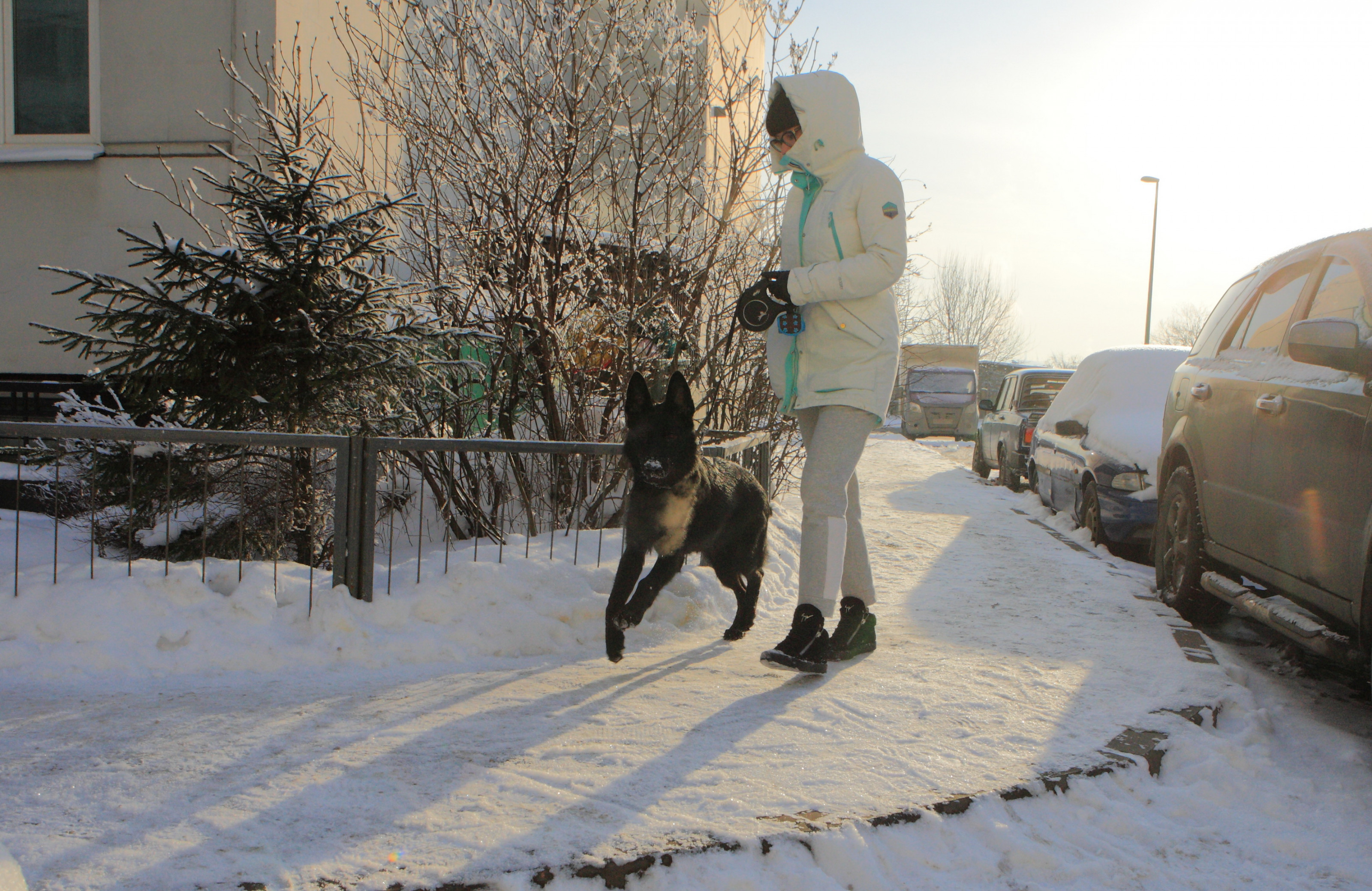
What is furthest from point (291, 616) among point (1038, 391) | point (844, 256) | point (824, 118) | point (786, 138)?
point (1038, 391)

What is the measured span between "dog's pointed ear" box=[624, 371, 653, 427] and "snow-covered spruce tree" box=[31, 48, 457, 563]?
60.2 inches

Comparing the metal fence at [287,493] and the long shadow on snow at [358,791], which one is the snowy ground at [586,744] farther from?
the metal fence at [287,493]

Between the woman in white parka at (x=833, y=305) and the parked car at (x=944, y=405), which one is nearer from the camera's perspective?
the woman in white parka at (x=833, y=305)

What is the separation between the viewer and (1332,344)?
3236mm

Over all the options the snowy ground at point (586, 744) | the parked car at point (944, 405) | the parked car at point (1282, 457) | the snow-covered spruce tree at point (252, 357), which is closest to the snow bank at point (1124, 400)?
the parked car at point (1282, 457)

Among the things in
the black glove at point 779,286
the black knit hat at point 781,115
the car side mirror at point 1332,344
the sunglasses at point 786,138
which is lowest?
the car side mirror at point 1332,344

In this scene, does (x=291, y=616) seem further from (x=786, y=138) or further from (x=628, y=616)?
(x=786, y=138)

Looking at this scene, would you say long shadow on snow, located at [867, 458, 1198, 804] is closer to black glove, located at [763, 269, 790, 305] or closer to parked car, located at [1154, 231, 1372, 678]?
parked car, located at [1154, 231, 1372, 678]

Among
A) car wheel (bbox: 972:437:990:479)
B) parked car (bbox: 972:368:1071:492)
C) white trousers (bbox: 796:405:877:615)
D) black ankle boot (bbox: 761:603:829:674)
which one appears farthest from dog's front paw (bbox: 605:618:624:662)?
car wheel (bbox: 972:437:990:479)

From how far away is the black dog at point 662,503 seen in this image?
3.77 meters

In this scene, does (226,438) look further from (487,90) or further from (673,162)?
(673,162)

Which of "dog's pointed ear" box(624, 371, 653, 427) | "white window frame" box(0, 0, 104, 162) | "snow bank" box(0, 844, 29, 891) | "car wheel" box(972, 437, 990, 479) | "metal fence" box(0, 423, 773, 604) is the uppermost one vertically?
"white window frame" box(0, 0, 104, 162)

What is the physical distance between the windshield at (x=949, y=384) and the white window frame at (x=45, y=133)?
2397 centimetres

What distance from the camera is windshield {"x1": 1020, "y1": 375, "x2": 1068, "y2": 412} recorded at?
13.1 meters
